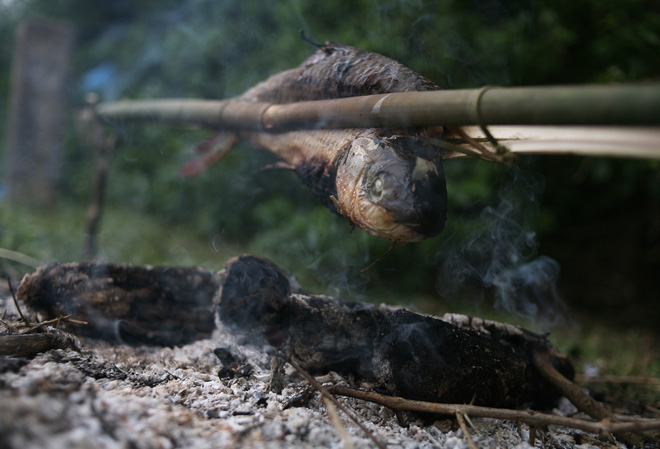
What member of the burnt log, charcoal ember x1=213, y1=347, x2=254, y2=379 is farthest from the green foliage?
charcoal ember x1=213, y1=347, x2=254, y2=379

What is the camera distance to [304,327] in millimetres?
1754

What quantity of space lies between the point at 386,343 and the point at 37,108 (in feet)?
21.1

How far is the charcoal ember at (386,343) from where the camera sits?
162 cm

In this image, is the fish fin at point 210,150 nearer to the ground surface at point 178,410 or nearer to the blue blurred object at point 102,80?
the ground surface at point 178,410

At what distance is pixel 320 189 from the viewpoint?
181 cm

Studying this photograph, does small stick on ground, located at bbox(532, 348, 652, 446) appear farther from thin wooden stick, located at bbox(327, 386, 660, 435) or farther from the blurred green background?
the blurred green background

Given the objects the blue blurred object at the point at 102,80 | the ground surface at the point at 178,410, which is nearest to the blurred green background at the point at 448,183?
the blue blurred object at the point at 102,80

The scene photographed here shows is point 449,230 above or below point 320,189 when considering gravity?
below

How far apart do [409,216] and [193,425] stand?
2.89ft

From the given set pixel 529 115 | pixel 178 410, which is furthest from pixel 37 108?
pixel 529 115

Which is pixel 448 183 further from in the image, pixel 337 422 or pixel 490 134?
pixel 337 422

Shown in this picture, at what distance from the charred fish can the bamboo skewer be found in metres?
0.07

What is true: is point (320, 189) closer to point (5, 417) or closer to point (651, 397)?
point (5, 417)

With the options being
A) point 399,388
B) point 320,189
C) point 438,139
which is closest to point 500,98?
point 438,139
